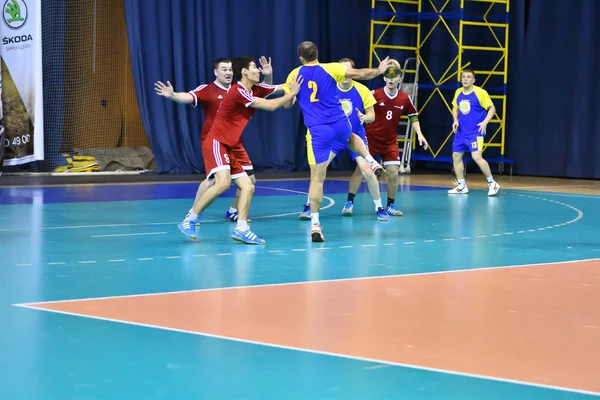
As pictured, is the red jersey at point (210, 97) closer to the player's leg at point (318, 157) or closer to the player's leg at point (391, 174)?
the player's leg at point (318, 157)

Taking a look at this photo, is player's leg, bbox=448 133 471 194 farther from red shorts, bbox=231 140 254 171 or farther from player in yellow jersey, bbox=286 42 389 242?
player in yellow jersey, bbox=286 42 389 242

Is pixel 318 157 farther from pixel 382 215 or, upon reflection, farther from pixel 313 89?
pixel 382 215

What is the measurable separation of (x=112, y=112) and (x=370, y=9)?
563 centimetres

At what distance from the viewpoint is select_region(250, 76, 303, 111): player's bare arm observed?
335 inches

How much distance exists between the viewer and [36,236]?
902 centimetres

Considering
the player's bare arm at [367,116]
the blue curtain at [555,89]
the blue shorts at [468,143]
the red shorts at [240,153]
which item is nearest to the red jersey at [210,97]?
the red shorts at [240,153]

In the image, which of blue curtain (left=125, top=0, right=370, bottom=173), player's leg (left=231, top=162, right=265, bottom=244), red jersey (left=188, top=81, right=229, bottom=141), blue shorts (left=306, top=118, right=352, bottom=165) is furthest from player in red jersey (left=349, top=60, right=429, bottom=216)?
blue curtain (left=125, top=0, right=370, bottom=173)

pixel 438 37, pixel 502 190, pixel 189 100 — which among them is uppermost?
pixel 438 37

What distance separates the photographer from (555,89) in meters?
18.9

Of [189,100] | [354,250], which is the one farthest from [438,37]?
[354,250]

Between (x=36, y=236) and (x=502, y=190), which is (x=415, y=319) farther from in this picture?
(x=502, y=190)

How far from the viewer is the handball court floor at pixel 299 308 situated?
4223 mm

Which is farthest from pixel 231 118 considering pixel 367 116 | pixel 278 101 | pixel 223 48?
pixel 223 48

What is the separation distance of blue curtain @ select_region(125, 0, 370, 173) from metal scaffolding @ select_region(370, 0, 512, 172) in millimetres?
691
